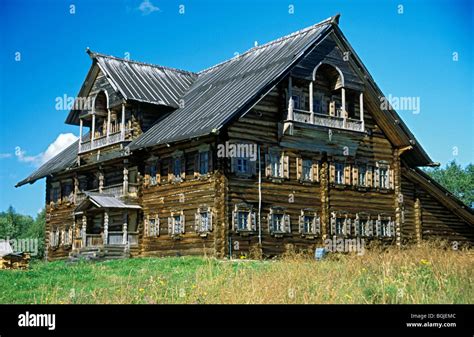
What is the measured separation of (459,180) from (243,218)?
165 feet

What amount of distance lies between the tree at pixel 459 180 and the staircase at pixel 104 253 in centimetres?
4639

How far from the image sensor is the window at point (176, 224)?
27438 millimetres

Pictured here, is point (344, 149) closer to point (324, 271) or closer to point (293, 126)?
point (293, 126)

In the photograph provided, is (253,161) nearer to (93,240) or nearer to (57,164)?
(93,240)

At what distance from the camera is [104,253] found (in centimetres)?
2881

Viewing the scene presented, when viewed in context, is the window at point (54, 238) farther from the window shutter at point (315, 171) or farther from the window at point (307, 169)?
the window shutter at point (315, 171)

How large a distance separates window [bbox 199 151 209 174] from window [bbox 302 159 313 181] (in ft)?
14.9

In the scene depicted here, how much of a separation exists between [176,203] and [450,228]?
15.5 meters

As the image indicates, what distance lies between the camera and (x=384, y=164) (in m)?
31.5

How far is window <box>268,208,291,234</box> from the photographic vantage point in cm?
2674

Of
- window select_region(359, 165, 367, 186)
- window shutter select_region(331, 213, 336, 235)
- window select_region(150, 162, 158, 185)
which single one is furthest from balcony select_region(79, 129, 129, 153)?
window select_region(359, 165, 367, 186)

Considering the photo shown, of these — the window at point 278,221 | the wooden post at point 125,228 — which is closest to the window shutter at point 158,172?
the wooden post at point 125,228

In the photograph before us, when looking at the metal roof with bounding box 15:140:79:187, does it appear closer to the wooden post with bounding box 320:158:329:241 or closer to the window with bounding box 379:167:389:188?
the wooden post with bounding box 320:158:329:241

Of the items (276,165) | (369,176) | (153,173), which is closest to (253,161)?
(276,165)
